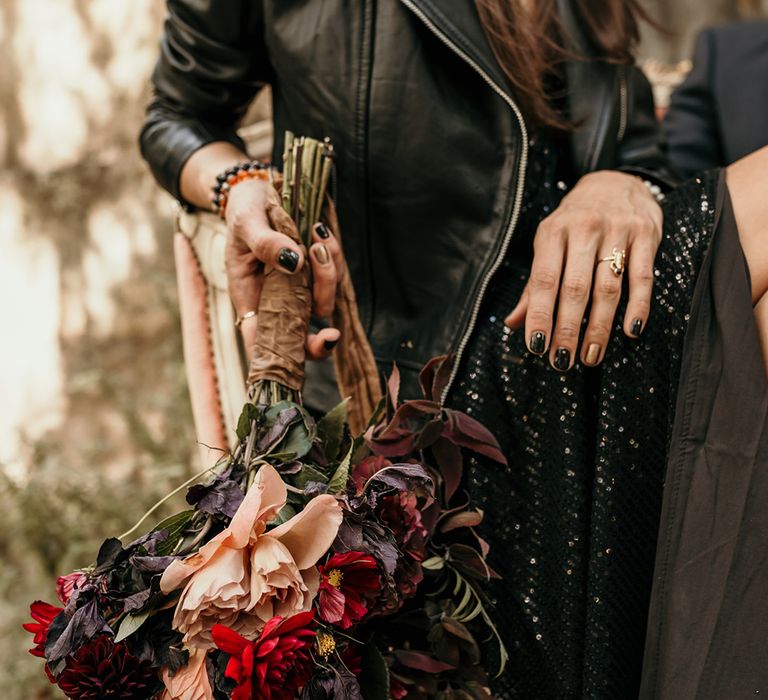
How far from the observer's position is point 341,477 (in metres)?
0.78

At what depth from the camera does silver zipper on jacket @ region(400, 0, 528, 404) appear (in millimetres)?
993

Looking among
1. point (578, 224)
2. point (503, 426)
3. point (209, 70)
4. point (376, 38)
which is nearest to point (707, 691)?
point (503, 426)

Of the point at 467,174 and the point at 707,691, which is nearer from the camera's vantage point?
the point at 707,691

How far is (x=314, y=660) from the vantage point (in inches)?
27.5

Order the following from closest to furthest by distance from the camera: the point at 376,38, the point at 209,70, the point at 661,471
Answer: the point at 661,471 < the point at 376,38 < the point at 209,70

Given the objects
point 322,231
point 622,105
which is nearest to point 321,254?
point 322,231

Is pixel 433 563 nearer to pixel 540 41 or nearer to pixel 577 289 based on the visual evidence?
pixel 577 289

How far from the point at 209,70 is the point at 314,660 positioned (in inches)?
30.8

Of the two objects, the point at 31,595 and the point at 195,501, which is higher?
the point at 195,501

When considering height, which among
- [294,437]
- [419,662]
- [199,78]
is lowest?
[419,662]

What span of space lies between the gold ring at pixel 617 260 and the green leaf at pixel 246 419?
358 mm

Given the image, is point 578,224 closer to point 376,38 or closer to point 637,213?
point 637,213

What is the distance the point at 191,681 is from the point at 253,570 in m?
0.10

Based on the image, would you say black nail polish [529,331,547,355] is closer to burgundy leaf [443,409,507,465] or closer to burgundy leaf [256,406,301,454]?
burgundy leaf [443,409,507,465]
